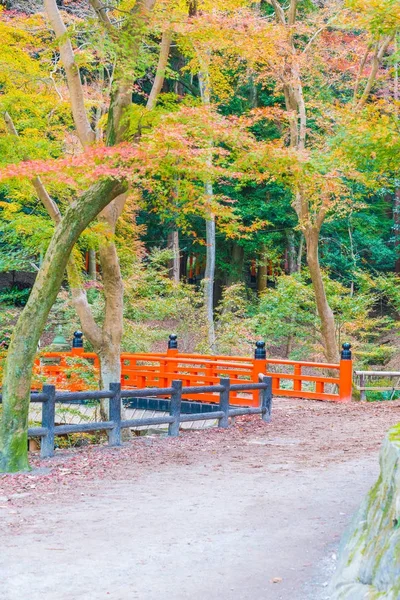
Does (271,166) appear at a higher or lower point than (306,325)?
higher

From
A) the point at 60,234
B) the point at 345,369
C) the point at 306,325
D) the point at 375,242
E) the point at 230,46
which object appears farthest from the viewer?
the point at 375,242

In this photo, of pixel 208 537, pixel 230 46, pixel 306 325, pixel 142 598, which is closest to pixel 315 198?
pixel 230 46

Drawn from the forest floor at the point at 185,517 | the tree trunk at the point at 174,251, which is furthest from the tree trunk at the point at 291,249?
the forest floor at the point at 185,517

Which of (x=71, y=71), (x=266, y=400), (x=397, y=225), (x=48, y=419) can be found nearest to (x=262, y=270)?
(x=397, y=225)

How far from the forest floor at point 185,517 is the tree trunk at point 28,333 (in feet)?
1.63

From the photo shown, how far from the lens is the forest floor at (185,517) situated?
5.73 metres

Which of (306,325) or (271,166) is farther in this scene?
(306,325)

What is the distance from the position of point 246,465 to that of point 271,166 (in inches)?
176

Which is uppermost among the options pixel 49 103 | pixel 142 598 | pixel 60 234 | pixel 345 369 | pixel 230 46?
pixel 230 46

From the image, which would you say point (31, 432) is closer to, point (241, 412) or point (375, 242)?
point (241, 412)

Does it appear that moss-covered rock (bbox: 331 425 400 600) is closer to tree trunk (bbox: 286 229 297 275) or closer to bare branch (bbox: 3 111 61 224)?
bare branch (bbox: 3 111 61 224)

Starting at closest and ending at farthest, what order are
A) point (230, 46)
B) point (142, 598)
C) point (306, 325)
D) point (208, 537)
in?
point (142, 598) → point (208, 537) → point (230, 46) → point (306, 325)

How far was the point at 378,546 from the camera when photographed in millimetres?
4578

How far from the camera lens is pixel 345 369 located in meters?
17.5
